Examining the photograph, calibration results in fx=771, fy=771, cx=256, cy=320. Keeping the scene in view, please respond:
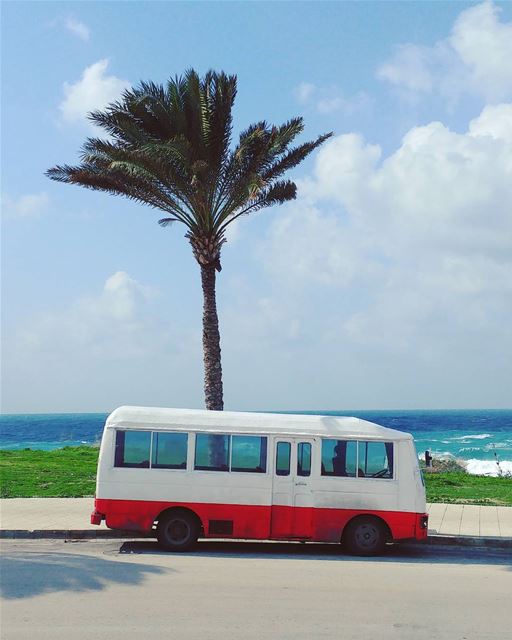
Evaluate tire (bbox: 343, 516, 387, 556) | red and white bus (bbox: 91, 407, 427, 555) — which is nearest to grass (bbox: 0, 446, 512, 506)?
red and white bus (bbox: 91, 407, 427, 555)

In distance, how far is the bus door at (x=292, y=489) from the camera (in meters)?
13.2

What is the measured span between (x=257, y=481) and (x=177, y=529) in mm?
1625

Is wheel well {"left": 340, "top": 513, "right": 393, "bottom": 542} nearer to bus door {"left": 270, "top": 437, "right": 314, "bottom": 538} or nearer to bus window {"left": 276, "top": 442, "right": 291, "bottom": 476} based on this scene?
bus door {"left": 270, "top": 437, "right": 314, "bottom": 538}

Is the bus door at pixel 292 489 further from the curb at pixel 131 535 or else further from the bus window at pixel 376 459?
the curb at pixel 131 535

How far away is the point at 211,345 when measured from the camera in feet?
63.7

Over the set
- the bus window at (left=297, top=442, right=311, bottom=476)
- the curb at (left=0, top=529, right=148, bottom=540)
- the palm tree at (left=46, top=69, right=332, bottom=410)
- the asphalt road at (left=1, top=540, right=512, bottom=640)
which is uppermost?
the palm tree at (left=46, top=69, right=332, bottom=410)

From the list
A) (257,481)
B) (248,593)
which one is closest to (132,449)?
(257,481)

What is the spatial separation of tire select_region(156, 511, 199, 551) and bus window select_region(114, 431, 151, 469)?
0.98 metres

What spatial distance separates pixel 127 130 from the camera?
1916cm

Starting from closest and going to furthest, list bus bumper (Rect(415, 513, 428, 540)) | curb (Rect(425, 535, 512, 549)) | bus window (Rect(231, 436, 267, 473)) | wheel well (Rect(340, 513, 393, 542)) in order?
bus bumper (Rect(415, 513, 428, 540))
wheel well (Rect(340, 513, 393, 542))
bus window (Rect(231, 436, 267, 473))
curb (Rect(425, 535, 512, 549))

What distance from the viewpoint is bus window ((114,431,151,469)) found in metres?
13.4

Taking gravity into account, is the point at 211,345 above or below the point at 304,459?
above

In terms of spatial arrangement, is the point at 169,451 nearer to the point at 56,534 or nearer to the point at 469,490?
the point at 56,534

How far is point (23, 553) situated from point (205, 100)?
11.9m
